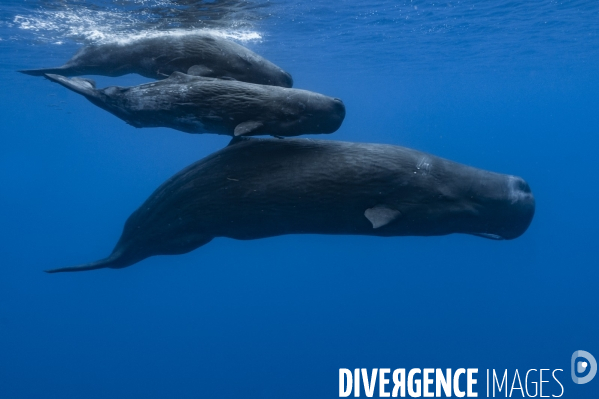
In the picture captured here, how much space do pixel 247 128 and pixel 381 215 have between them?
192 cm

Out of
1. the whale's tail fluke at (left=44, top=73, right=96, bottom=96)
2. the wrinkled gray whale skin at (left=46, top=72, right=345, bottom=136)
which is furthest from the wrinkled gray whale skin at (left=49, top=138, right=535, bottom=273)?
the whale's tail fluke at (left=44, top=73, right=96, bottom=96)

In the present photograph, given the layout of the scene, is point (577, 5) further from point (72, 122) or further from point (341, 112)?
point (72, 122)

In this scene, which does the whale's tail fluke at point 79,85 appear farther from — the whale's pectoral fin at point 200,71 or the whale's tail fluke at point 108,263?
the whale's tail fluke at point 108,263

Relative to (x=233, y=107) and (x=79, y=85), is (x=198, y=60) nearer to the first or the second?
(x=79, y=85)

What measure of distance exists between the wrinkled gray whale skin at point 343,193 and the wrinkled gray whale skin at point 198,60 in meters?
1.22

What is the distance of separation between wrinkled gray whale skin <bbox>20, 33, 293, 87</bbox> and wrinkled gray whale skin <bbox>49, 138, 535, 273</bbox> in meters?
1.22

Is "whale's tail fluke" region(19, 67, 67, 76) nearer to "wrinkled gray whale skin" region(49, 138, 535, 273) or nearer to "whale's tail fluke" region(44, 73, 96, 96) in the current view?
"whale's tail fluke" region(44, 73, 96, 96)

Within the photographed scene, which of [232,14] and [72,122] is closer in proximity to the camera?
[232,14]

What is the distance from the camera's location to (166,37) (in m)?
7.39

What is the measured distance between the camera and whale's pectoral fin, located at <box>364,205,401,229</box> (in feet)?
18.1

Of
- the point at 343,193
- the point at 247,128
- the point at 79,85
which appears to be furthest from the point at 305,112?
the point at 79,85

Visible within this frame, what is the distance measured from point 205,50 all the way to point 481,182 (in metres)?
4.48

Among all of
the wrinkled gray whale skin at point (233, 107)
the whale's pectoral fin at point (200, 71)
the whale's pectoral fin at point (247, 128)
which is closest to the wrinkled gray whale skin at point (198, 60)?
the whale's pectoral fin at point (200, 71)

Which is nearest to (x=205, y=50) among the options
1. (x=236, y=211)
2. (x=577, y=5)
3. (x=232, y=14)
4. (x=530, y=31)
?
(x=236, y=211)
